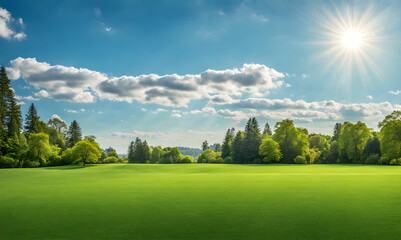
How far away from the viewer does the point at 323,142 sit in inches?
3730

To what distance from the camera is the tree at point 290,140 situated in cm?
7475

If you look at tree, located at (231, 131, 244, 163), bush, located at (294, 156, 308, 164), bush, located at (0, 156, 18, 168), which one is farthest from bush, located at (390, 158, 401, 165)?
bush, located at (0, 156, 18, 168)

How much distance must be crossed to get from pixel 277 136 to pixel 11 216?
7342cm

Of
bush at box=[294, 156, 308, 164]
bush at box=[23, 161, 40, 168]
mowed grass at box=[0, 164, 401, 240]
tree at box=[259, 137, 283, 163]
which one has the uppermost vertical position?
tree at box=[259, 137, 283, 163]

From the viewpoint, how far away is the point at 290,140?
76.6 m

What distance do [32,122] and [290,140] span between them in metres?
82.7

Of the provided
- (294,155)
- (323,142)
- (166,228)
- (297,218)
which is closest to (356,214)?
(297,218)

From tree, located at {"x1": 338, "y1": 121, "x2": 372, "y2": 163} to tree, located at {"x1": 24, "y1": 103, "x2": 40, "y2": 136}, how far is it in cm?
9420

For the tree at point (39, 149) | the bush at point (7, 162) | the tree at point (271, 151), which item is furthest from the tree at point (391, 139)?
the bush at point (7, 162)

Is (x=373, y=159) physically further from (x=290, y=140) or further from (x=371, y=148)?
(x=290, y=140)

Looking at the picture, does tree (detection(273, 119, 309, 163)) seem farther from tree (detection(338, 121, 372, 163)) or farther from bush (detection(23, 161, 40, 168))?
bush (detection(23, 161, 40, 168))

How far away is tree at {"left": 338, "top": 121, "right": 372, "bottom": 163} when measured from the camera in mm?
69688

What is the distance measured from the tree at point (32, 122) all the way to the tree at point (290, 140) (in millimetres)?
76333

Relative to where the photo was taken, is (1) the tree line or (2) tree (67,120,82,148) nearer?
(1) the tree line
